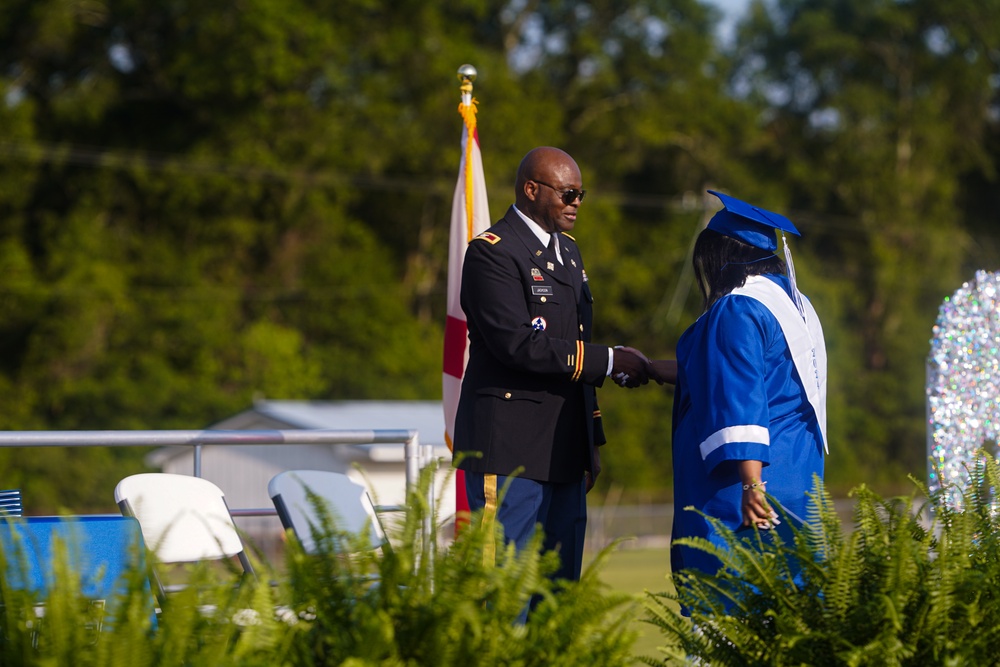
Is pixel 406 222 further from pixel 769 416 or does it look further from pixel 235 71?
pixel 769 416

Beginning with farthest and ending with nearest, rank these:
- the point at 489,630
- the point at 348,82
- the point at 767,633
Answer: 1. the point at 348,82
2. the point at 767,633
3. the point at 489,630

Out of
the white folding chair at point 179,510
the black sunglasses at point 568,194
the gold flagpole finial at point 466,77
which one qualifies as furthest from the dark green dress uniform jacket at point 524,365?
the gold flagpole finial at point 466,77

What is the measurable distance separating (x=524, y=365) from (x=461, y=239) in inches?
72.4

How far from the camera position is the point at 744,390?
3.66 metres

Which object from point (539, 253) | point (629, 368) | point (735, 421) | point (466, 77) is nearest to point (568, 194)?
point (539, 253)

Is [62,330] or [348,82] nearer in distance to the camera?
[62,330]

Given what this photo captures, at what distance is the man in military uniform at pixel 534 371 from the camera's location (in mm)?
4094

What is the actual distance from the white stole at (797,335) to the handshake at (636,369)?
424 millimetres

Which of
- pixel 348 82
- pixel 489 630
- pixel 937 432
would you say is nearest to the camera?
pixel 489 630

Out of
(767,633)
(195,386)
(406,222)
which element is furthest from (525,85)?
(767,633)

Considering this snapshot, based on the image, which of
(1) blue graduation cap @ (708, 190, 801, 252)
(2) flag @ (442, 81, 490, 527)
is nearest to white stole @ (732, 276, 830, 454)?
(1) blue graduation cap @ (708, 190, 801, 252)

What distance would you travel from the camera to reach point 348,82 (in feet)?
103

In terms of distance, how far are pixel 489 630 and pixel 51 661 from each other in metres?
0.68

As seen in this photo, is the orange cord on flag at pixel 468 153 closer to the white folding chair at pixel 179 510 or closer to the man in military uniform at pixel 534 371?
the man in military uniform at pixel 534 371
